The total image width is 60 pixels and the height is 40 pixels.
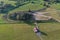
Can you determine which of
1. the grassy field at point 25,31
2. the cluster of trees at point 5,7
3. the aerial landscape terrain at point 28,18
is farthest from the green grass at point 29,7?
the grassy field at point 25,31

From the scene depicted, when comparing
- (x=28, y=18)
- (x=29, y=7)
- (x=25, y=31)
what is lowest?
(x=25, y=31)

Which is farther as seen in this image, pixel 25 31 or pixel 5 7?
pixel 5 7

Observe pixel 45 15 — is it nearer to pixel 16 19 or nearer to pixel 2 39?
pixel 16 19

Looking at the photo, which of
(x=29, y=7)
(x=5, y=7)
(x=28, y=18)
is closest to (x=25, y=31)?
(x=28, y=18)

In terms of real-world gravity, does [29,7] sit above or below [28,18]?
above

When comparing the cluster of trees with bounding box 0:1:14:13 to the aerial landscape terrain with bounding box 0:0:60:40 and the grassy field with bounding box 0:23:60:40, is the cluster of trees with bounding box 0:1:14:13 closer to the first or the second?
the aerial landscape terrain with bounding box 0:0:60:40

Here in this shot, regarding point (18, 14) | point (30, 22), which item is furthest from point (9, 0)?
point (30, 22)

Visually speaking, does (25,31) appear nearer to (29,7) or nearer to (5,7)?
(29,7)

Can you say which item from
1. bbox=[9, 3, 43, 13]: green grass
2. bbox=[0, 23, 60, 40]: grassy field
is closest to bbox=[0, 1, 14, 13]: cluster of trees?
bbox=[9, 3, 43, 13]: green grass
